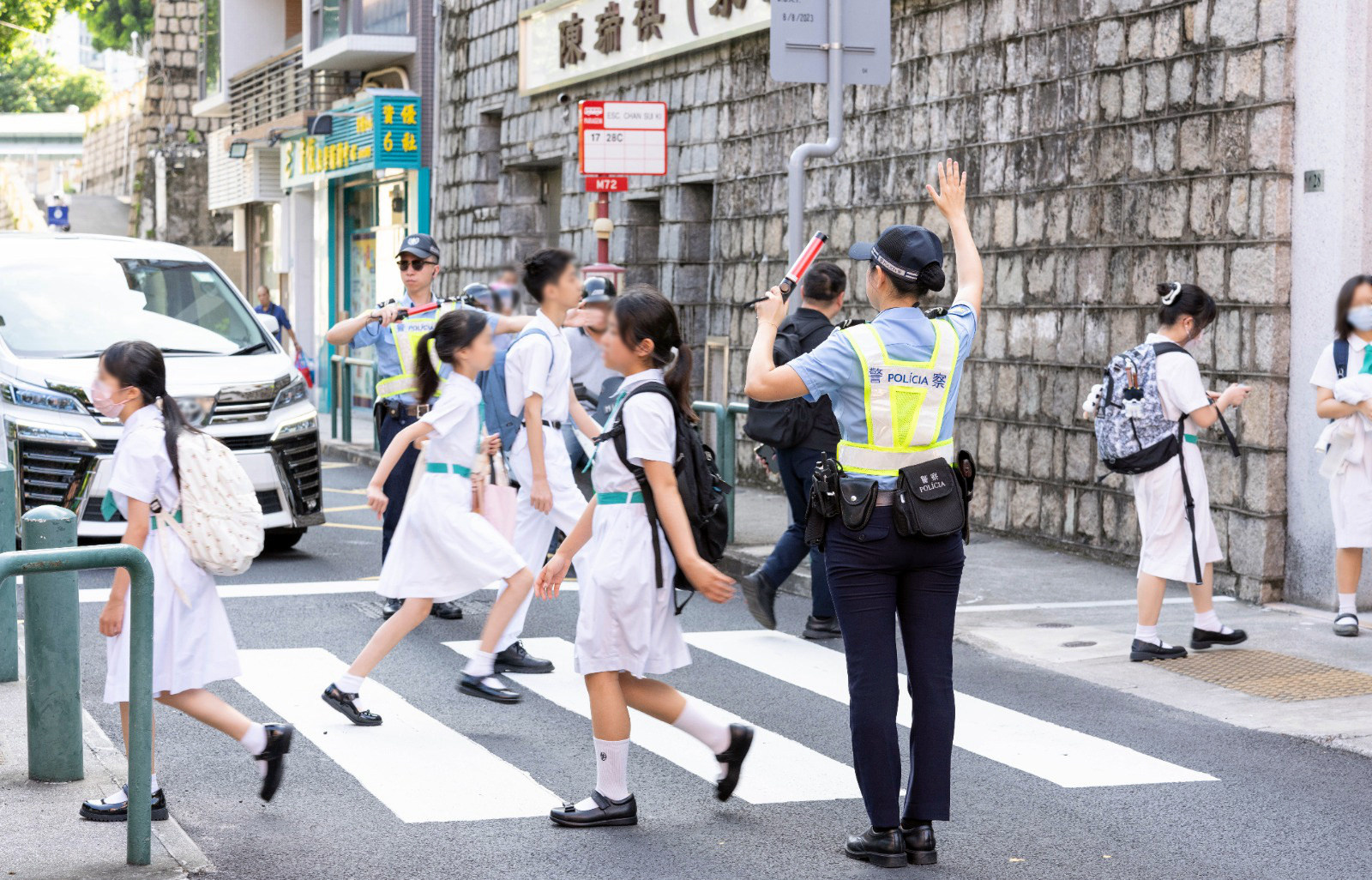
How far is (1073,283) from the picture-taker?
10.9 metres

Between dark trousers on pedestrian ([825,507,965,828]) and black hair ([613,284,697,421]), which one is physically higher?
black hair ([613,284,697,421])

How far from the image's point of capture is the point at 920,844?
4.89 meters

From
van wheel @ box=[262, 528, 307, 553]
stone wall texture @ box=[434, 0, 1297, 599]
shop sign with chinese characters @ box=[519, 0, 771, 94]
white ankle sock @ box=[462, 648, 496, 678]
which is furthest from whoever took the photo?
shop sign with chinese characters @ box=[519, 0, 771, 94]

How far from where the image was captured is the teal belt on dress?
207 inches

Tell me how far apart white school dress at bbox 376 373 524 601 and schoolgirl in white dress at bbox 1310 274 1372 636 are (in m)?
4.04

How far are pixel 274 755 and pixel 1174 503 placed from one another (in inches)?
167

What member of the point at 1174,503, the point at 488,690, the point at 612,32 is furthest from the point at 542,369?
the point at 612,32

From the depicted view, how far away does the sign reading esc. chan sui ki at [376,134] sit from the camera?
23016 millimetres

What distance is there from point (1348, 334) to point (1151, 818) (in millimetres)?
3830

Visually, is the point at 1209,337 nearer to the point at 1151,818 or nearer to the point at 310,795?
the point at 1151,818

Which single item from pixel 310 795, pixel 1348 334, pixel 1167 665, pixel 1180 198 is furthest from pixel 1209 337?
pixel 310 795

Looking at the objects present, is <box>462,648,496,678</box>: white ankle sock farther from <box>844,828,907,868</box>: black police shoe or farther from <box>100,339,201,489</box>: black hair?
<box>844,828,907,868</box>: black police shoe

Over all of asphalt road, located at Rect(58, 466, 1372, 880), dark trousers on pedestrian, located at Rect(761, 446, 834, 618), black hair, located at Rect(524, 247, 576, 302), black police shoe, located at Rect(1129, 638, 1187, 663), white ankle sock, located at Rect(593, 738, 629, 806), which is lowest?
asphalt road, located at Rect(58, 466, 1372, 880)

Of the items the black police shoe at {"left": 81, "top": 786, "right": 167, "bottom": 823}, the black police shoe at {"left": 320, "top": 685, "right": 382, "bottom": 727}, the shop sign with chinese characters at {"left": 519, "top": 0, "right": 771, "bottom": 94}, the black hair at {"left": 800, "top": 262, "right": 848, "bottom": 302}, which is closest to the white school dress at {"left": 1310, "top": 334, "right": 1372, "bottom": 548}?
the black hair at {"left": 800, "top": 262, "right": 848, "bottom": 302}
